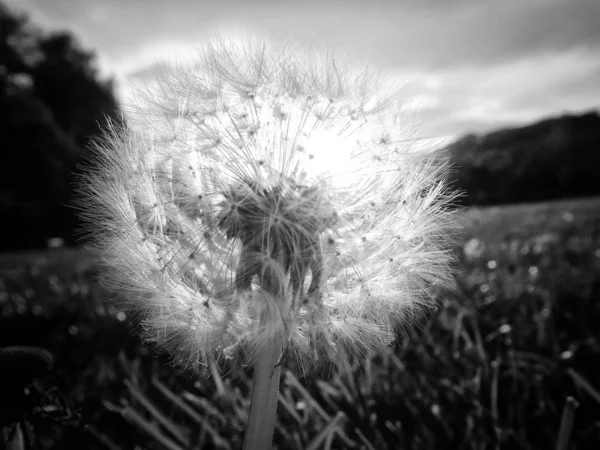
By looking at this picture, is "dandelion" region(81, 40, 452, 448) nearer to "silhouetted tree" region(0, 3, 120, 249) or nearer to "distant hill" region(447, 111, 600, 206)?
"distant hill" region(447, 111, 600, 206)

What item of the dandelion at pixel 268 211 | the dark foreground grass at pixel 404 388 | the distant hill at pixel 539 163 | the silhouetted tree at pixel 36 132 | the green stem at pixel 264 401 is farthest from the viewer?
the silhouetted tree at pixel 36 132

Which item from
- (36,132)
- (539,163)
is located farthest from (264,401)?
(36,132)

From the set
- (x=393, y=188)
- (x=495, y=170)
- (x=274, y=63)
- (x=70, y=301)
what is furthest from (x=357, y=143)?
(x=495, y=170)

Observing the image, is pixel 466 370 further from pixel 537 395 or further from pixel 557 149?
pixel 557 149

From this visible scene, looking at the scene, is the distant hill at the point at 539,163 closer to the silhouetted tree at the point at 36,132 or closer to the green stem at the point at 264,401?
the green stem at the point at 264,401

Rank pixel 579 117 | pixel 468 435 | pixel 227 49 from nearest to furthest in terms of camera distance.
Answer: pixel 227 49 → pixel 468 435 → pixel 579 117

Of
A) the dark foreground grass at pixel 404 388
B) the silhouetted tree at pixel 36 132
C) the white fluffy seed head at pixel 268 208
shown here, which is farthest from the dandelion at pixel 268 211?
the silhouetted tree at pixel 36 132

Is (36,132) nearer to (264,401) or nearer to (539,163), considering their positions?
(539,163)
